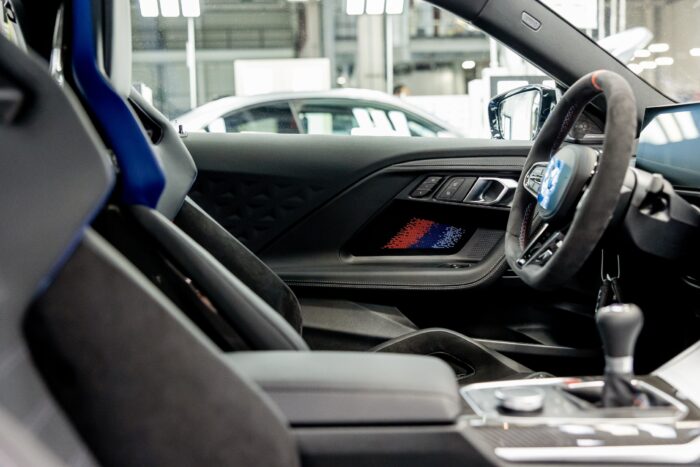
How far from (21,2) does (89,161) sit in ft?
1.67

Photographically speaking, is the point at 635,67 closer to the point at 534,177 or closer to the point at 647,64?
the point at 647,64

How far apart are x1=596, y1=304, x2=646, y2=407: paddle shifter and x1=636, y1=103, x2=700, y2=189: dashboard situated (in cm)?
52

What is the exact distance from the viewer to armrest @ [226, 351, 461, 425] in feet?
3.03

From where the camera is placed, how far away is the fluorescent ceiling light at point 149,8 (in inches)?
96.4

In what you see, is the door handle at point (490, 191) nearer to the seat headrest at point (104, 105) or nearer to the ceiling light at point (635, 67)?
the ceiling light at point (635, 67)

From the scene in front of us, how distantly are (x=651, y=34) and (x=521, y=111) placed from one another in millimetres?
457

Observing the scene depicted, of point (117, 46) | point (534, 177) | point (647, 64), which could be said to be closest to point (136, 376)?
point (117, 46)

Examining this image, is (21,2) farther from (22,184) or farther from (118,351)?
(118,351)

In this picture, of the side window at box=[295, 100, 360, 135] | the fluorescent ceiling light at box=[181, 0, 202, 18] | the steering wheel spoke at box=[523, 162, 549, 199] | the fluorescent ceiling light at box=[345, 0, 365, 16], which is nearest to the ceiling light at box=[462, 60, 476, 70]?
the side window at box=[295, 100, 360, 135]

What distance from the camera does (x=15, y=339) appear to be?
786mm

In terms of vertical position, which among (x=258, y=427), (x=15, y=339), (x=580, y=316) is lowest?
(x=580, y=316)

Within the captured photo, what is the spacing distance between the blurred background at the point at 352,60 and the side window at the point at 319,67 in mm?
12

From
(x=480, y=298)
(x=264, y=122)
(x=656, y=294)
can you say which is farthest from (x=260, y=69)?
(x=656, y=294)

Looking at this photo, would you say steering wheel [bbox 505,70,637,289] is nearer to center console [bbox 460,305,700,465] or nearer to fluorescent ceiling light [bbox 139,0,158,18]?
center console [bbox 460,305,700,465]
